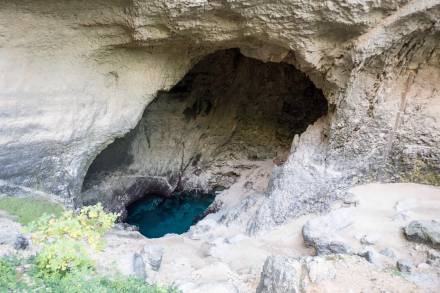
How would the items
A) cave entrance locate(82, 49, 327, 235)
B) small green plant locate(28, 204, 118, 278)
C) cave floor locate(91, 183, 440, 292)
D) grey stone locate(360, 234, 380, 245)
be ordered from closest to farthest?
small green plant locate(28, 204, 118, 278) → cave floor locate(91, 183, 440, 292) → grey stone locate(360, 234, 380, 245) → cave entrance locate(82, 49, 327, 235)

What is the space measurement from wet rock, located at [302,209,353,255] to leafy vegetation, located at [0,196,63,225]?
294 cm

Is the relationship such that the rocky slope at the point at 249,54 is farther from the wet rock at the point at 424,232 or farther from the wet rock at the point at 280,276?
the wet rock at the point at 424,232

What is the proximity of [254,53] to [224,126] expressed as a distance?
2.97 m

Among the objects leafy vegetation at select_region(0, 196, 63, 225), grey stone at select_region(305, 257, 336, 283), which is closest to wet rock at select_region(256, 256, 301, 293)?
grey stone at select_region(305, 257, 336, 283)

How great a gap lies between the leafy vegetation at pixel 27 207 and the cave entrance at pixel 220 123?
9.55ft

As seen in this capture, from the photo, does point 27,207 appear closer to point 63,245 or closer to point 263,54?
point 63,245

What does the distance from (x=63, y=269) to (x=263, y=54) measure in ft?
14.0

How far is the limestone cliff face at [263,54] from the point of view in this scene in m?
5.30

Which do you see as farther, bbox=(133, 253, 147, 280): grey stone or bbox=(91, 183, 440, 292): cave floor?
bbox=(133, 253, 147, 280): grey stone

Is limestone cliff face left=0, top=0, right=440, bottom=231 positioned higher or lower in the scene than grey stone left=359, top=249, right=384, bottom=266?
higher

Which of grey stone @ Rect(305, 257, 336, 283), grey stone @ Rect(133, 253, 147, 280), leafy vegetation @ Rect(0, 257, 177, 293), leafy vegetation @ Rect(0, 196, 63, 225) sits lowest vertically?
leafy vegetation @ Rect(0, 196, 63, 225)

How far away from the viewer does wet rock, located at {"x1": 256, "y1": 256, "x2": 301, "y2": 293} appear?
138 inches

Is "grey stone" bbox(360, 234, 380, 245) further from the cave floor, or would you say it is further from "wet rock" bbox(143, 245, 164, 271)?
"wet rock" bbox(143, 245, 164, 271)

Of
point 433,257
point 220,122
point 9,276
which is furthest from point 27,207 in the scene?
point 220,122
